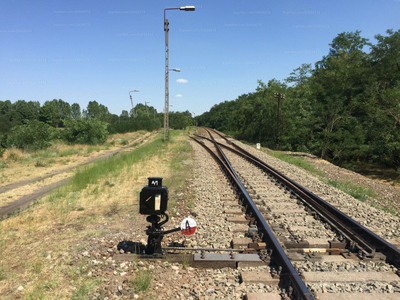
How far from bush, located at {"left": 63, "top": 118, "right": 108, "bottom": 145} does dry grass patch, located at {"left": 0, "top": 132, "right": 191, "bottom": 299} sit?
18.6 meters

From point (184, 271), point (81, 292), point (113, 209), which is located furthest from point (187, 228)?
point (113, 209)

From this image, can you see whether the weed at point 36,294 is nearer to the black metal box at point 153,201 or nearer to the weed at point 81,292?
the weed at point 81,292

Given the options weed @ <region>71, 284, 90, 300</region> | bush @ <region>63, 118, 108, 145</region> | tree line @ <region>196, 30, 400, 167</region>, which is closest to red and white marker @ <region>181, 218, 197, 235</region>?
weed @ <region>71, 284, 90, 300</region>

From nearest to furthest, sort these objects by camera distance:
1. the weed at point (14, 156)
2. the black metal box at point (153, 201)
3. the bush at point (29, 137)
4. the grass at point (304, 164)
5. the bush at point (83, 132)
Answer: the black metal box at point (153, 201)
the grass at point (304, 164)
the weed at point (14, 156)
the bush at point (29, 137)
the bush at point (83, 132)

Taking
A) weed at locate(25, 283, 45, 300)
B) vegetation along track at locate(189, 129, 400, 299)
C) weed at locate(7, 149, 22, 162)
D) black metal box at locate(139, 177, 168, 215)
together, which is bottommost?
weed at locate(25, 283, 45, 300)

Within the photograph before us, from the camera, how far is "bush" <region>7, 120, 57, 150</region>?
17.7m

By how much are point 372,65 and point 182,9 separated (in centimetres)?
2283

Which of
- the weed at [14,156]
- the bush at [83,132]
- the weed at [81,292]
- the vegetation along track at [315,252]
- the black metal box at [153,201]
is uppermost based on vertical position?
the bush at [83,132]

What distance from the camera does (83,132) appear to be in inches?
1009

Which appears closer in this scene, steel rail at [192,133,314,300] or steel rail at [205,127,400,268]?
steel rail at [192,133,314,300]

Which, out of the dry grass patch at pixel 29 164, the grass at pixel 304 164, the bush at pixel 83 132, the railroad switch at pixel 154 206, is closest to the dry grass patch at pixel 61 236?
the railroad switch at pixel 154 206

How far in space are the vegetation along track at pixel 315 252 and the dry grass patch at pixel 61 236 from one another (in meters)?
2.01

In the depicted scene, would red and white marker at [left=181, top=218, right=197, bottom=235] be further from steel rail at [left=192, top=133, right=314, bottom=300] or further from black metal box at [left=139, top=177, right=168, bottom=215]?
steel rail at [left=192, top=133, right=314, bottom=300]

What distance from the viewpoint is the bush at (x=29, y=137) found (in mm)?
17656
